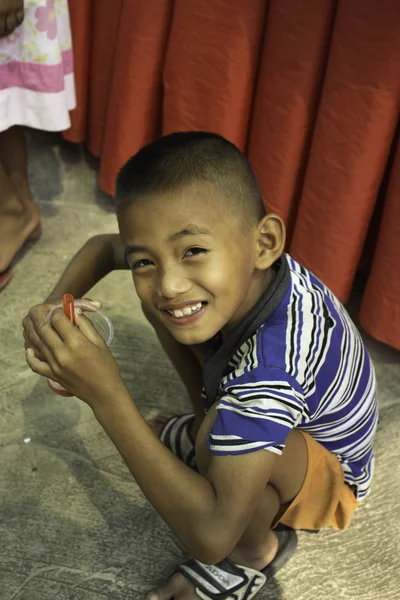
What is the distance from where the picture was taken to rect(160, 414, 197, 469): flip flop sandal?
121 centimetres

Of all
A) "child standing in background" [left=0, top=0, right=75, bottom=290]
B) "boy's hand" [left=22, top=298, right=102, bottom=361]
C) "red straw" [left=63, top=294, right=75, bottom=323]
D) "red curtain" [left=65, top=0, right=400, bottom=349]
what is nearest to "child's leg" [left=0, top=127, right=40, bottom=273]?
"child standing in background" [left=0, top=0, right=75, bottom=290]

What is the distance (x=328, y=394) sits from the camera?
0.89 m

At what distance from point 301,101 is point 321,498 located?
830 mm

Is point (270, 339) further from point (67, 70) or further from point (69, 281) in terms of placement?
point (67, 70)

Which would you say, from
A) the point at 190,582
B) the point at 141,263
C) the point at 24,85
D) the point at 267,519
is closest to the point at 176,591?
the point at 190,582

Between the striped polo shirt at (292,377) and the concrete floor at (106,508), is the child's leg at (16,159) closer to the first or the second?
the concrete floor at (106,508)

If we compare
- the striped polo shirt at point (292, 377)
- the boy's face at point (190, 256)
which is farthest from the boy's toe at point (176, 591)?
the boy's face at point (190, 256)

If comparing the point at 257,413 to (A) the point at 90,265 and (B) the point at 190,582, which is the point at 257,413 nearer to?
(B) the point at 190,582

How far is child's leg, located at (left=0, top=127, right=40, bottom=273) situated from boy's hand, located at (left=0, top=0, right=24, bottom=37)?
320 mm

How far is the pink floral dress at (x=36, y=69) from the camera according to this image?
1.40 m

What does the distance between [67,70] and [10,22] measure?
25cm

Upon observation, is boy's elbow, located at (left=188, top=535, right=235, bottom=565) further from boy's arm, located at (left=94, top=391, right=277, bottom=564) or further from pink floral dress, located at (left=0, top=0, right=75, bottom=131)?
pink floral dress, located at (left=0, top=0, right=75, bottom=131)

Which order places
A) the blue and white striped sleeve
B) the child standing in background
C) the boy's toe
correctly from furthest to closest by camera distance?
the child standing in background, the boy's toe, the blue and white striped sleeve

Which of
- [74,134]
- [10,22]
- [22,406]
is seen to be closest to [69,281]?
[22,406]
